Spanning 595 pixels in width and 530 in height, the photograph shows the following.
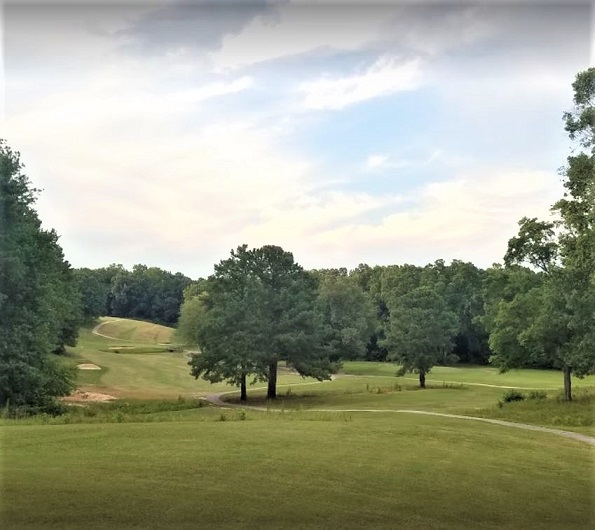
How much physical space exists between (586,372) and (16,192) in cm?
2093

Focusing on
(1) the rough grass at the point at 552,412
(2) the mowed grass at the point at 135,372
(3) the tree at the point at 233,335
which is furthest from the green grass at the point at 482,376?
(1) the rough grass at the point at 552,412

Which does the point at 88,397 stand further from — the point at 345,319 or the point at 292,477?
the point at 292,477

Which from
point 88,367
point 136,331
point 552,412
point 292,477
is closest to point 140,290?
point 292,477

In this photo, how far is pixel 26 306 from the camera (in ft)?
59.1

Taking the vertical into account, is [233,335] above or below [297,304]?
below

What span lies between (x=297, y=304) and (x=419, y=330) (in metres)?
8.84

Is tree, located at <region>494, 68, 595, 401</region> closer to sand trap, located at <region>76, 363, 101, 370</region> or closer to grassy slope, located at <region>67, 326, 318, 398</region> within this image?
grassy slope, located at <region>67, 326, 318, 398</region>

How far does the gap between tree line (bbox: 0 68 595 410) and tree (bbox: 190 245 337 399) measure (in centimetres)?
6

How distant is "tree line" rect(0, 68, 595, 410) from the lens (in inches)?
500

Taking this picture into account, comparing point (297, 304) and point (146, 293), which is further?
point (297, 304)

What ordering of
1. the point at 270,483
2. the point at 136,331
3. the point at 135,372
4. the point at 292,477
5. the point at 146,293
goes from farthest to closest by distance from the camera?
the point at 135,372 → the point at 136,331 → the point at 146,293 → the point at 292,477 → the point at 270,483

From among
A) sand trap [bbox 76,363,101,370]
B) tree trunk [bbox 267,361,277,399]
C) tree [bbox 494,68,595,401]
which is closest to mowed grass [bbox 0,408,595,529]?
tree [bbox 494,68,595,401]

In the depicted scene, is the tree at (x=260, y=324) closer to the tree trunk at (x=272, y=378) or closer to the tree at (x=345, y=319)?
the tree trunk at (x=272, y=378)

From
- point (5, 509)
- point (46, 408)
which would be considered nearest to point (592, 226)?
point (5, 509)
